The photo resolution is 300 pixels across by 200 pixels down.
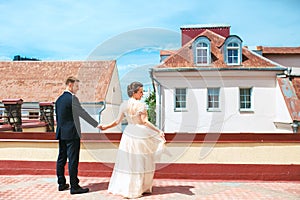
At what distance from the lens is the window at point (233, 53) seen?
18.0 m

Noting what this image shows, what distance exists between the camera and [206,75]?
17.6 metres

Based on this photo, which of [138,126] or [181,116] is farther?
[181,116]

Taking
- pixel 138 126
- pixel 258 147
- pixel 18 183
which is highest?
pixel 138 126

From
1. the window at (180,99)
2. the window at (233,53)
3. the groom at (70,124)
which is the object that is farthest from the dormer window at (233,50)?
the groom at (70,124)

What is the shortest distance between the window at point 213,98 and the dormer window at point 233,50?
71.3 inches

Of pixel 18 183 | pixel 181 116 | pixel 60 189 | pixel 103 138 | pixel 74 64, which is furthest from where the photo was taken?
pixel 74 64

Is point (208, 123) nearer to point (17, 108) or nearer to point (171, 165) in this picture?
point (17, 108)

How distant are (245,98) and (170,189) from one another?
1372cm

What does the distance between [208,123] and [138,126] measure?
43.4 feet

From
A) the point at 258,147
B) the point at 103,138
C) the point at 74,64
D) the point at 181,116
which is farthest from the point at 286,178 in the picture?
the point at 74,64

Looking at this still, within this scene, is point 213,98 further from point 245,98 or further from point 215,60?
point 215,60

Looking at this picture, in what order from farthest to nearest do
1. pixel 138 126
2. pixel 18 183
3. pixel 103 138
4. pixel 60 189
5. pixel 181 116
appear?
pixel 181 116, pixel 103 138, pixel 18 183, pixel 60 189, pixel 138 126

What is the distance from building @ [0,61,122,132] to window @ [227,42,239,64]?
706 centimetres

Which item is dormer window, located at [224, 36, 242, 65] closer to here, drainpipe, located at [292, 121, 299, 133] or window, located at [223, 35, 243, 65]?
window, located at [223, 35, 243, 65]
